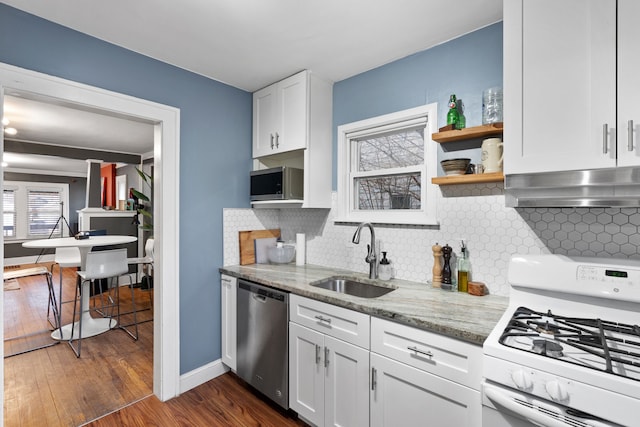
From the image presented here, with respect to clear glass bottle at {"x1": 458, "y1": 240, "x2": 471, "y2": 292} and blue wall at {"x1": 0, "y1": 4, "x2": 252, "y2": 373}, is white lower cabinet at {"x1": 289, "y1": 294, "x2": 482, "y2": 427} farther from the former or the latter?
blue wall at {"x1": 0, "y1": 4, "x2": 252, "y2": 373}

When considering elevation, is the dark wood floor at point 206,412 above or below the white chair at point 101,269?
below

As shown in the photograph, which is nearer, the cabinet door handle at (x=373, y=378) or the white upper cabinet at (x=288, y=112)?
the cabinet door handle at (x=373, y=378)

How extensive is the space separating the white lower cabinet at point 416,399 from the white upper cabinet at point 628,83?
1.06m

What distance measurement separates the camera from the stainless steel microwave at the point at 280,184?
2.45 meters

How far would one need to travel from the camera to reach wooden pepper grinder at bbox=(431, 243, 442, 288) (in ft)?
6.31

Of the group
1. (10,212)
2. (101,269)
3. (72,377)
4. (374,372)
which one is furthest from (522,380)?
(10,212)

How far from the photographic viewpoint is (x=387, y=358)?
60.4 inches

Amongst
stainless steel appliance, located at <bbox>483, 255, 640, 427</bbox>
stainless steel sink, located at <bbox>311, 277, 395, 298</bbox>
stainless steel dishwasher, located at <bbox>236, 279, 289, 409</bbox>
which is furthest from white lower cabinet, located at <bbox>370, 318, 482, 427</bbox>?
stainless steel dishwasher, located at <bbox>236, 279, 289, 409</bbox>

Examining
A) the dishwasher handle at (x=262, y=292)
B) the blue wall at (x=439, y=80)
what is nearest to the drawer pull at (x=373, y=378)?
the dishwasher handle at (x=262, y=292)

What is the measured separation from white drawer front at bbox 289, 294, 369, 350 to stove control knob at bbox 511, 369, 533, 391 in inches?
28.4

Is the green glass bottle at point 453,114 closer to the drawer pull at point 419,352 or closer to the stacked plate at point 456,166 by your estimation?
the stacked plate at point 456,166

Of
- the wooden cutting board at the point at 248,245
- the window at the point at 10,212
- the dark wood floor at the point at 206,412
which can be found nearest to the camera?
the dark wood floor at the point at 206,412

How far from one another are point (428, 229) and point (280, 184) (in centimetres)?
116

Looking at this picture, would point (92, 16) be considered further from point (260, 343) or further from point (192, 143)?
point (260, 343)
